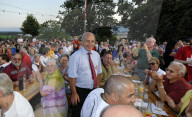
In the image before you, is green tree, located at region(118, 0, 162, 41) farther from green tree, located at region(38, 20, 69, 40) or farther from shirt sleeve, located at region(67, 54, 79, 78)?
shirt sleeve, located at region(67, 54, 79, 78)

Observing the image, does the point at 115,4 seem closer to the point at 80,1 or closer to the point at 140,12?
the point at 140,12

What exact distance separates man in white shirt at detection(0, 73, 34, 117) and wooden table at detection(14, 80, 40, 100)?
96 centimetres

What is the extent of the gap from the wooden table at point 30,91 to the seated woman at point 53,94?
0.28 meters

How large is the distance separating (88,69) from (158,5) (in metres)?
22.4

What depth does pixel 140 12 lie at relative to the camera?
23078 millimetres

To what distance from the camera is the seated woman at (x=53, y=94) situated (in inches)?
91.8

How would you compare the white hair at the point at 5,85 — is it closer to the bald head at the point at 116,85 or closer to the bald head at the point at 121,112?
the bald head at the point at 116,85

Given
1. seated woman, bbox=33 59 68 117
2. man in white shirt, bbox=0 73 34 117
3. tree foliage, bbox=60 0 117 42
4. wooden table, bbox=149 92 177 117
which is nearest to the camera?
man in white shirt, bbox=0 73 34 117

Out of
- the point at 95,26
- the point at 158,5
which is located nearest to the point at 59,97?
the point at 95,26

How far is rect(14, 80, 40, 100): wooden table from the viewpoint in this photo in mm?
2480

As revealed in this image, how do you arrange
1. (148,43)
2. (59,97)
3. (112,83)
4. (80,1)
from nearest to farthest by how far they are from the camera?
(112,83)
(59,97)
(148,43)
(80,1)

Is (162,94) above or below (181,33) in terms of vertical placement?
below

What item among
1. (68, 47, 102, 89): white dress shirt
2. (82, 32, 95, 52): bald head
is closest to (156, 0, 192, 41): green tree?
(82, 32, 95, 52): bald head

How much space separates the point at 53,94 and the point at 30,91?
0.59 metres
